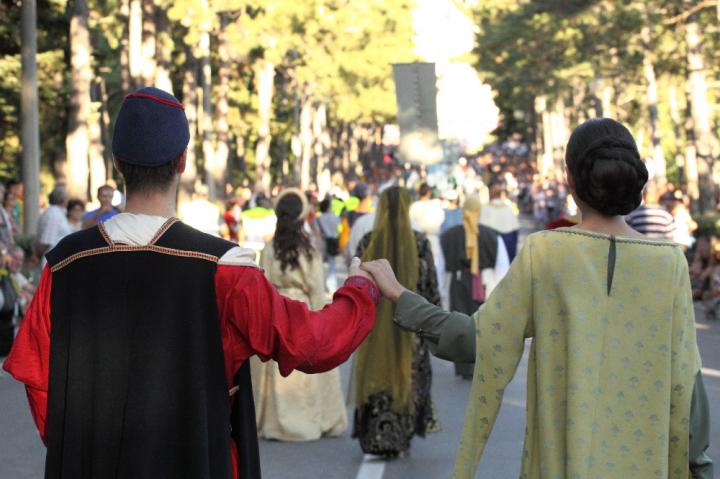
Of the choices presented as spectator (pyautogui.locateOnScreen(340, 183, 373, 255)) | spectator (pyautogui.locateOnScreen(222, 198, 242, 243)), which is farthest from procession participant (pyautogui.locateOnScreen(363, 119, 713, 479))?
spectator (pyautogui.locateOnScreen(222, 198, 242, 243))

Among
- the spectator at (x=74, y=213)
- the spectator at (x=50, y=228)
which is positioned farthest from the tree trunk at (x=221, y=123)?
the spectator at (x=50, y=228)

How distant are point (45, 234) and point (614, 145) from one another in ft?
46.3

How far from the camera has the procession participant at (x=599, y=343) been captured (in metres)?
3.90

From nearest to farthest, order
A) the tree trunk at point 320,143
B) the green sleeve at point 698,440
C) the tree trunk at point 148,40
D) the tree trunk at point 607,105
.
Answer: the green sleeve at point 698,440 → the tree trunk at point 148,40 → the tree trunk at point 607,105 → the tree trunk at point 320,143

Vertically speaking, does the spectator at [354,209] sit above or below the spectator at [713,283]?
above

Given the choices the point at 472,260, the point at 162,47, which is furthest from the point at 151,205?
the point at 162,47

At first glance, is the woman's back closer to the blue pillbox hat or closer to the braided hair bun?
the braided hair bun

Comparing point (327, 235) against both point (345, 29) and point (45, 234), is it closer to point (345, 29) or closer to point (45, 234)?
point (345, 29)

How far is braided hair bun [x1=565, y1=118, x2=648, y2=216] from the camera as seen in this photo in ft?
13.1

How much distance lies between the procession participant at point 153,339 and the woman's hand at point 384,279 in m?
0.27

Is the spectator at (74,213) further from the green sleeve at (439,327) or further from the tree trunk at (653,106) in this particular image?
the tree trunk at (653,106)

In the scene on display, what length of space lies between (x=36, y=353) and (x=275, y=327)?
2.17ft

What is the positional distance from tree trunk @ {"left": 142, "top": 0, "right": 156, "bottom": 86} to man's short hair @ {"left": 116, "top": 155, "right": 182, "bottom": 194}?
924 inches

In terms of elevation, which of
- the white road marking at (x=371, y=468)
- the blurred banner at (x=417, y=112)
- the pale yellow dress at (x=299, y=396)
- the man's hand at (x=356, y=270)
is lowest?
the white road marking at (x=371, y=468)
